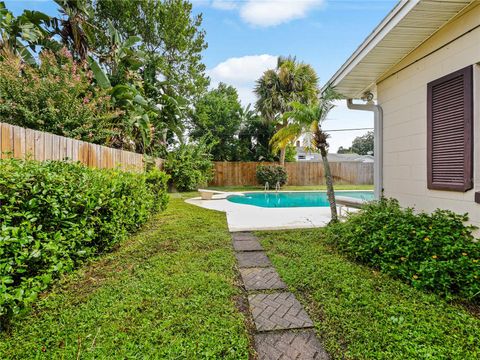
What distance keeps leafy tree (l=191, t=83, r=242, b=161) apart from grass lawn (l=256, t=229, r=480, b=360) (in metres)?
17.0

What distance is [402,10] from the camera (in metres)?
3.40

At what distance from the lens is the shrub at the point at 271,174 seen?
1745 centimetres

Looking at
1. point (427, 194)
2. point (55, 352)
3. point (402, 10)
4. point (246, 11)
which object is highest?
point (246, 11)

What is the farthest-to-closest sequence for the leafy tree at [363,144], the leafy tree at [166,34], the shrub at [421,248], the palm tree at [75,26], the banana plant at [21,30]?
the leafy tree at [363,144]
the leafy tree at [166,34]
the palm tree at [75,26]
the banana plant at [21,30]
the shrub at [421,248]

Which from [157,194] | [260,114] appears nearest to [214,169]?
[260,114]

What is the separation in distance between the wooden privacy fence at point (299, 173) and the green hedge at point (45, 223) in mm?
15761

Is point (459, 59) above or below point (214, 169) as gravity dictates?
above

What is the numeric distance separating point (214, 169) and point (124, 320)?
17.1 meters

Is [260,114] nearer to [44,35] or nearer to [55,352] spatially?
[44,35]

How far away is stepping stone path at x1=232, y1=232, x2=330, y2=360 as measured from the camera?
1959 mm

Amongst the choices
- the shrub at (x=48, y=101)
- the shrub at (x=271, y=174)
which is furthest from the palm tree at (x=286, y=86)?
the shrub at (x=48, y=101)

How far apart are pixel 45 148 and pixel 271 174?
14429 millimetres

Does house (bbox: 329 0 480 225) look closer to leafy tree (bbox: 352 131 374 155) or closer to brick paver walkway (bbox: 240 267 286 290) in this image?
brick paver walkway (bbox: 240 267 286 290)

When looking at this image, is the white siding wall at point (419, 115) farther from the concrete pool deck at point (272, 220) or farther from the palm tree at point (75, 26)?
the palm tree at point (75, 26)
